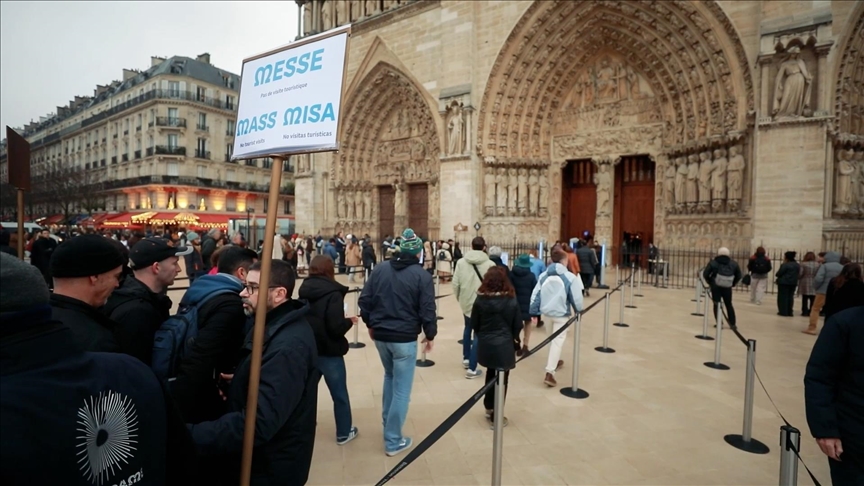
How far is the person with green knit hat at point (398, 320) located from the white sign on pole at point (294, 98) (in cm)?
186

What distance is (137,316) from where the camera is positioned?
2.09 m

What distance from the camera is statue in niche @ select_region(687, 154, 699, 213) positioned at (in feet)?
Answer: 46.4

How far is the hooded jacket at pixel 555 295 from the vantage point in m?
5.32

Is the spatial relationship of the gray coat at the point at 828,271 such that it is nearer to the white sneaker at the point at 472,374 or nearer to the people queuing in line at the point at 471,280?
the people queuing in line at the point at 471,280

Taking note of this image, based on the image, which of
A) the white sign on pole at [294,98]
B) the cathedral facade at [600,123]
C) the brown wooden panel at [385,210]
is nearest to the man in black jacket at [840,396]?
the white sign on pole at [294,98]

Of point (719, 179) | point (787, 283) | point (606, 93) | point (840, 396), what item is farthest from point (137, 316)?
point (606, 93)

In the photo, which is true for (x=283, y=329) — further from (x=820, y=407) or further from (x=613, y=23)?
→ (x=613, y=23)

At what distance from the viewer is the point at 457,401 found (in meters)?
4.62

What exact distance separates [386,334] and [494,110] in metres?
15.1

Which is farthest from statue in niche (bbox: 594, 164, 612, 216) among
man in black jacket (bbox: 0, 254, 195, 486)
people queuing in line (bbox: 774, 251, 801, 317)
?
man in black jacket (bbox: 0, 254, 195, 486)

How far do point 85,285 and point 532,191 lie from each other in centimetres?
1734

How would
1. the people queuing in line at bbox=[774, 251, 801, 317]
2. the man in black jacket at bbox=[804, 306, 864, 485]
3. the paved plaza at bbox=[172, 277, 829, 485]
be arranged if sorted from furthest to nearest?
the people queuing in line at bbox=[774, 251, 801, 317] < the paved plaza at bbox=[172, 277, 829, 485] < the man in black jacket at bbox=[804, 306, 864, 485]

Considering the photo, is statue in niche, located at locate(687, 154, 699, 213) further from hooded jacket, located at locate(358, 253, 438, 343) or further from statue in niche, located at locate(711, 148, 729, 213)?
hooded jacket, located at locate(358, 253, 438, 343)

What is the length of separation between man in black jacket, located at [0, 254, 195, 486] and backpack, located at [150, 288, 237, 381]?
111cm
